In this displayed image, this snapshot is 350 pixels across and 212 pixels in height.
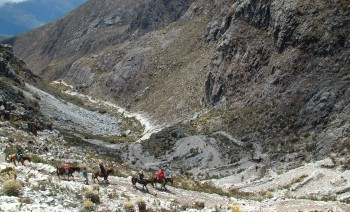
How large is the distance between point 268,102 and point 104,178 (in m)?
37.5

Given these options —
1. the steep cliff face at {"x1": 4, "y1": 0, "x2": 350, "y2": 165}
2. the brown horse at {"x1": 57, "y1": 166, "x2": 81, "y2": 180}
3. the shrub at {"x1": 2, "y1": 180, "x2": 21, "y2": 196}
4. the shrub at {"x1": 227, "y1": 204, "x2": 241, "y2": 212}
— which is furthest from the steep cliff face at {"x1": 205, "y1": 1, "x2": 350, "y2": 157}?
the shrub at {"x1": 2, "y1": 180, "x2": 21, "y2": 196}

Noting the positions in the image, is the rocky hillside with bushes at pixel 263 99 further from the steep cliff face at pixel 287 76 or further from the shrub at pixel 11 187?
the shrub at pixel 11 187

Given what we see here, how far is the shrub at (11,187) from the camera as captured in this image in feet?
64.1

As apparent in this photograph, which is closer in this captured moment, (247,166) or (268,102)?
(247,166)

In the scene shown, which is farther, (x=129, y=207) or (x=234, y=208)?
(x=234, y=208)

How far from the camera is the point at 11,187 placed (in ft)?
64.2

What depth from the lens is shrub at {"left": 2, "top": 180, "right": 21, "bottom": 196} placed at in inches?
770

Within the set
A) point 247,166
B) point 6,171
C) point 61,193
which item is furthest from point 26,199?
point 247,166

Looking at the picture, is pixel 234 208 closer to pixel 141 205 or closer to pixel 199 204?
pixel 199 204

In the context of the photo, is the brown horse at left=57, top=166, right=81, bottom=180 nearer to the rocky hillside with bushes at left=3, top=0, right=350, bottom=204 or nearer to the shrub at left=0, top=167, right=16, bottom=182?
the shrub at left=0, top=167, right=16, bottom=182

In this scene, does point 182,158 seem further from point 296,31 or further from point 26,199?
point 26,199

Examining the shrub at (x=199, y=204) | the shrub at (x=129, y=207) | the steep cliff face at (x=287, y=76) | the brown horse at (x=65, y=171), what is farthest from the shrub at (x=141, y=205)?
the steep cliff face at (x=287, y=76)

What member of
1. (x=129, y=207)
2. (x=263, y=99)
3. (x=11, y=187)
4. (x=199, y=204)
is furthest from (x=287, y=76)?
(x=11, y=187)

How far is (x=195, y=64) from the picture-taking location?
101 meters
